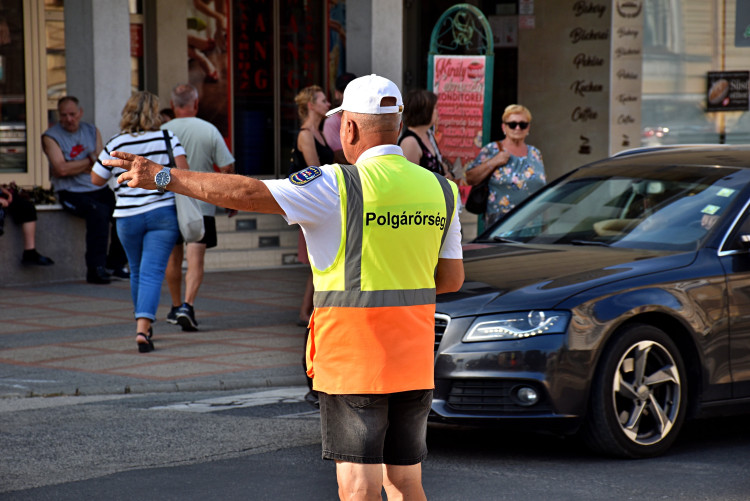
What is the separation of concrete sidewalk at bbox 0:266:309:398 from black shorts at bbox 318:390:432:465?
4.45 meters

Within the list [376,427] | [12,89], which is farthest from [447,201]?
[12,89]

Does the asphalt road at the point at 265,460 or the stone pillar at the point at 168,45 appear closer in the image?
the asphalt road at the point at 265,460

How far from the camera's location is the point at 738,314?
6664mm

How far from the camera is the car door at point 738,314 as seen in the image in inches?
262

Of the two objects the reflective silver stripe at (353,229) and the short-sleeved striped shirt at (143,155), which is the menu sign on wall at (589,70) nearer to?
the short-sleeved striped shirt at (143,155)

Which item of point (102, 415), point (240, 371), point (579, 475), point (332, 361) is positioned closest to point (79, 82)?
point (240, 371)

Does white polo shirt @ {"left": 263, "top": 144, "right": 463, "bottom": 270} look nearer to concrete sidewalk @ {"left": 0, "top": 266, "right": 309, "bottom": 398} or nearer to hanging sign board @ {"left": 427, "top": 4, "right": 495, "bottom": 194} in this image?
concrete sidewalk @ {"left": 0, "top": 266, "right": 309, "bottom": 398}

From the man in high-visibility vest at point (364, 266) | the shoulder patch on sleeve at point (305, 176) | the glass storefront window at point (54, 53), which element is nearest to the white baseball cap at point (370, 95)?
the man in high-visibility vest at point (364, 266)

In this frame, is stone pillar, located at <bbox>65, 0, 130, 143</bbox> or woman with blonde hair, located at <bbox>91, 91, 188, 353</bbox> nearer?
woman with blonde hair, located at <bbox>91, 91, 188, 353</bbox>

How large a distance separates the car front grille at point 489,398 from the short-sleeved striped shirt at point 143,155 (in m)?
3.75

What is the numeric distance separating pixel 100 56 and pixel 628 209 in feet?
23.7

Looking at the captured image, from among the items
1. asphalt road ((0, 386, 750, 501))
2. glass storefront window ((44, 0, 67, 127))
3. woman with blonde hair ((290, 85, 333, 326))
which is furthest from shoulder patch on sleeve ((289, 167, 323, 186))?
glass storefront window ((44, 0, 67, 127))

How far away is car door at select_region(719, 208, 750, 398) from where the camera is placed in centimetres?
665

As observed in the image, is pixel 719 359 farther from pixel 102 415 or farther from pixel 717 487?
pixel 102 415
